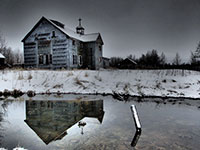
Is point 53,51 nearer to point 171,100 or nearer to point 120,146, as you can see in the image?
point 171,100

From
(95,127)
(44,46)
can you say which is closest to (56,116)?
(95,127)

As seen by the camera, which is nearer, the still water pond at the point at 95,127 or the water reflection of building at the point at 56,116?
the still water pond at the point at 95,127

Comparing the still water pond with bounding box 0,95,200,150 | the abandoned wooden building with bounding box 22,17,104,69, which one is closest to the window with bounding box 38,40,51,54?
the abandoned wooden building with bounding box 22,17,104,69

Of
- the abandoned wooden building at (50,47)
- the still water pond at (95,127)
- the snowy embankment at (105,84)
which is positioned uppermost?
the abandoned wooden building at (50,47)

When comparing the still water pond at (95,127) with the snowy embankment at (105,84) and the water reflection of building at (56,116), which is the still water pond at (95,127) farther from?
the snowy embankment at (105,84)

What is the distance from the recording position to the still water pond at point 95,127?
4309mm

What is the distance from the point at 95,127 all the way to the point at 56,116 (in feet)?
7.04

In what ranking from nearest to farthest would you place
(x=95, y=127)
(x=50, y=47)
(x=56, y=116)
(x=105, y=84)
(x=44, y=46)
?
(x=95, y=127), (x=56, y=116), (x=105, y=84), (x=50, y=47), (x=44, y=46)

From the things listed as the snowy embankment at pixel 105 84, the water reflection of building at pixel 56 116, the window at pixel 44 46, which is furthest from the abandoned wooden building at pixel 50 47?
the water reflection of building at pixel 56 116

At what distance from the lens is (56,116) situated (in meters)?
6.69

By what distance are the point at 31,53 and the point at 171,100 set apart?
21.0m

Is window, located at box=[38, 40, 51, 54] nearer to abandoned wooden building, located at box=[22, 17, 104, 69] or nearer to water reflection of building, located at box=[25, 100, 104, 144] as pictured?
abandoned wooden building, located at box=[22, 17, 104, 69]

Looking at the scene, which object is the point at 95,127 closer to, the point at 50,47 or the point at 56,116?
the point at 56,116

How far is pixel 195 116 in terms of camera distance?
22.2ft
